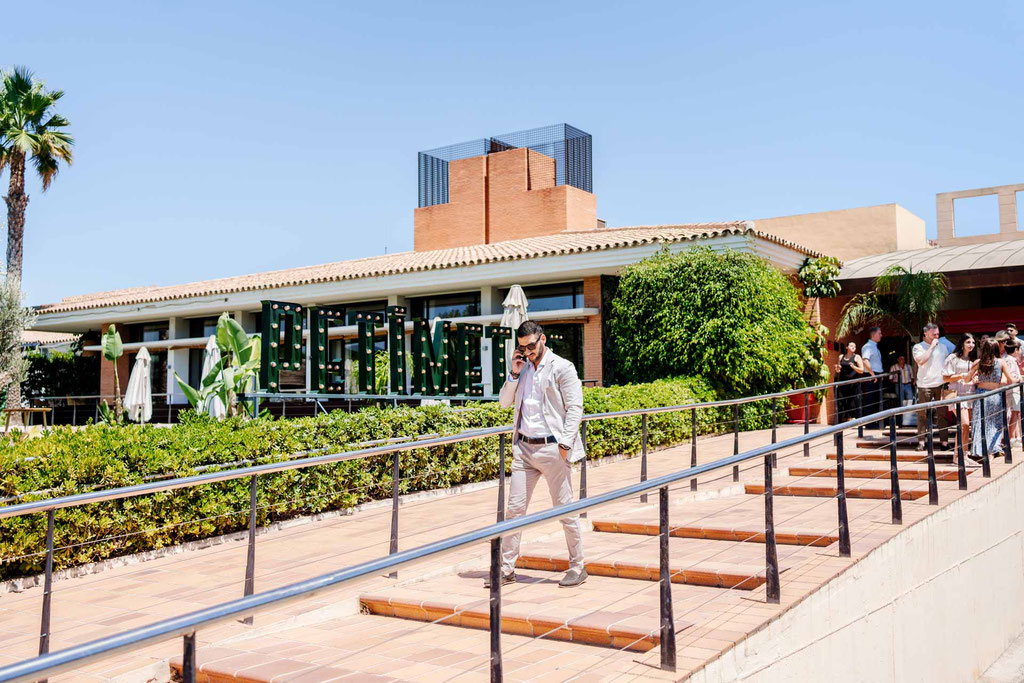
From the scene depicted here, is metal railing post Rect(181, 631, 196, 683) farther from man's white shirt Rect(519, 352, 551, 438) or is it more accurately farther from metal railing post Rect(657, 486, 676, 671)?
man's white shirt Rect(519, 352, 551, 438)

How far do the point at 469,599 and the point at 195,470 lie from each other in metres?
3.83

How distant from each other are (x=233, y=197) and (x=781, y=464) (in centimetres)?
1788

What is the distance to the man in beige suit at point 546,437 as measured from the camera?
603 centimetres

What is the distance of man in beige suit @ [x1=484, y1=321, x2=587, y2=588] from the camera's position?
6027 millimetres

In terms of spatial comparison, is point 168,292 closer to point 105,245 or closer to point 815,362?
point 105,245

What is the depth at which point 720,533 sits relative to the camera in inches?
297

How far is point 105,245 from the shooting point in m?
24.9

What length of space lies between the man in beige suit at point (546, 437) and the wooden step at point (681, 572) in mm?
377

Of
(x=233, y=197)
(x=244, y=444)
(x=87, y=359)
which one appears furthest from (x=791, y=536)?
(x=87, y=359)

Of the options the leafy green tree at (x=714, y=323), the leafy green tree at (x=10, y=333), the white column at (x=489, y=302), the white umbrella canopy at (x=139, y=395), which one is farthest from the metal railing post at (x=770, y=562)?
the leafy green tree at (x=10, y=333)

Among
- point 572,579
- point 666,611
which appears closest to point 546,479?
point 572,579

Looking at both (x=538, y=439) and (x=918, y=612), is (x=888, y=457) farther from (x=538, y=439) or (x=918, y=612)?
(x=538, y=439)

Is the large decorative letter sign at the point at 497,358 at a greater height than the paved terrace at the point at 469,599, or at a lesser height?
greater

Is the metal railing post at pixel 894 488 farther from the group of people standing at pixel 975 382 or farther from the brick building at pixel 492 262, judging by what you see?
the brick building at pixel 492 262
